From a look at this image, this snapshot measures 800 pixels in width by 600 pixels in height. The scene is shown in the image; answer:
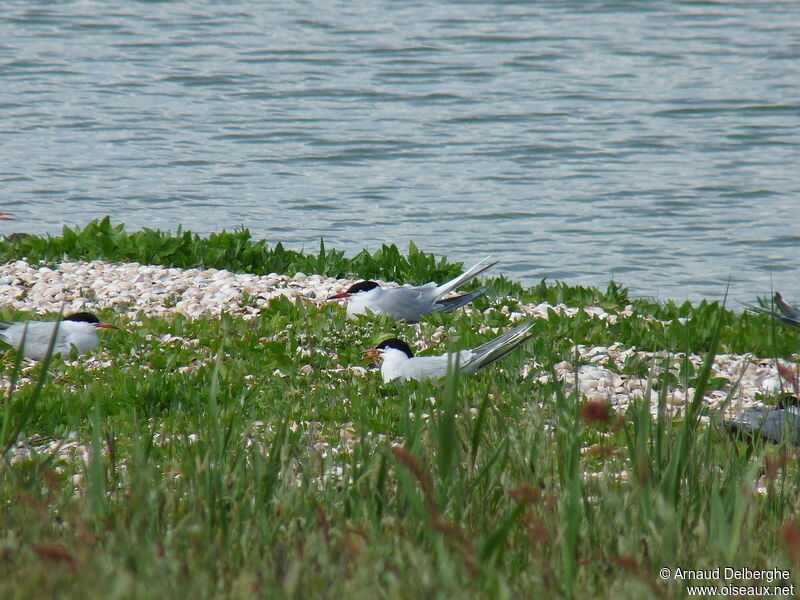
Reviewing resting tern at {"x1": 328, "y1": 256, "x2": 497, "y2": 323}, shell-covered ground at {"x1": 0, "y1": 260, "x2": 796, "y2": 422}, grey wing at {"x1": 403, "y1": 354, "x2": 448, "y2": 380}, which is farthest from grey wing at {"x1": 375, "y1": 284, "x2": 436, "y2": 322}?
grey wing at {"x1": 403, "y1": 354, "x2": 448, "y2": 380}

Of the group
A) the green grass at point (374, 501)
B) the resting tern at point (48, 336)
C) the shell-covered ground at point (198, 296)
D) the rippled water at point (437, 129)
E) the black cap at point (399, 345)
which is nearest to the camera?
the green grass at point (374, 501)

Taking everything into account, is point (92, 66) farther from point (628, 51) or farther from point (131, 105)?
point (628, 51)

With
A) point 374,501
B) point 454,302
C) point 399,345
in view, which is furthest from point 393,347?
point 374,501

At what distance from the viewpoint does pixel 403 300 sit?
329 inches

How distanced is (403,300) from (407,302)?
35mm

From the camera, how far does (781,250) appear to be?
13531 millimetres

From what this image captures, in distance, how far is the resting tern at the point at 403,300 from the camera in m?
8.28

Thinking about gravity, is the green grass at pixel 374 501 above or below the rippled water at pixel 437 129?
below

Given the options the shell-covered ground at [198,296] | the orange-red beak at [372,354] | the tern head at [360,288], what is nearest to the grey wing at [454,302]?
the shell-covered ground at [198,296]

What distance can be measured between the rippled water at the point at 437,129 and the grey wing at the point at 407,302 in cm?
383

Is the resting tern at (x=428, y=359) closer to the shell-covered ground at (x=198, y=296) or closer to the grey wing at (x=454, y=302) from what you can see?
the shell-covered ground at (x=198, y=296)

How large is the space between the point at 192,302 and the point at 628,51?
19974mm

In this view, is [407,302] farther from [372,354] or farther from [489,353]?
[489,353]

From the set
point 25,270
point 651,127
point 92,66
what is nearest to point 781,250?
point 651,127
